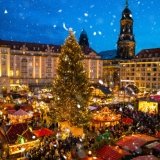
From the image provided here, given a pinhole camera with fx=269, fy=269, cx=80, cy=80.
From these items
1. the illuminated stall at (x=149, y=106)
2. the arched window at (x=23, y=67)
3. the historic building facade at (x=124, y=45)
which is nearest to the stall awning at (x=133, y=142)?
the illuminated stall at (x=149, y=106)

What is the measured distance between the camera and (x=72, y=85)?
1000 inches

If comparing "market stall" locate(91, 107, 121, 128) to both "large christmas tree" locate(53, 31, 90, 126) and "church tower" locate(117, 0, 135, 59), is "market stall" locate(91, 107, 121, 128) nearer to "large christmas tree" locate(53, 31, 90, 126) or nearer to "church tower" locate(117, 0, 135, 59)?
"large christmas tree" locate(53, 31, 90, 126)

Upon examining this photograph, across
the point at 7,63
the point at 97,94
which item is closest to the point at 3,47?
the point at 7,63

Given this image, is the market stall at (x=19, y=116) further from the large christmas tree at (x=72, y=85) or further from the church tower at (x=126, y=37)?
the church tower at (x=126, y=37)

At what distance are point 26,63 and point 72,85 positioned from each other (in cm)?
4937

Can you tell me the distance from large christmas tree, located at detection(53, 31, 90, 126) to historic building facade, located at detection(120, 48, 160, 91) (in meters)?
55.9

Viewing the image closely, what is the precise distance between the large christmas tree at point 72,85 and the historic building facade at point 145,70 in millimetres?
55911

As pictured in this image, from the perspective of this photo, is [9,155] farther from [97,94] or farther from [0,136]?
[97,94]

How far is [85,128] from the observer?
26531 mm

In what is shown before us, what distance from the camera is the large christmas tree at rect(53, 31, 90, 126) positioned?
83.6 feet

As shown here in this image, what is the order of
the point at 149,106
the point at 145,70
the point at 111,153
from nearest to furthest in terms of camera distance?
the point at 111,153 < the point at 149,106 < the point at 145,70

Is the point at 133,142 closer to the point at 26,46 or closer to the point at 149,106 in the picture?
the point at 149,106

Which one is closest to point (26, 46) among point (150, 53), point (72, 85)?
point (150, 53)

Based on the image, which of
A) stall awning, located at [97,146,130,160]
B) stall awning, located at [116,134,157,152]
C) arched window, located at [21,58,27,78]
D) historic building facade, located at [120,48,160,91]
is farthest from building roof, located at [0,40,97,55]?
stall awning, located at [97,146,130,160]
